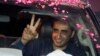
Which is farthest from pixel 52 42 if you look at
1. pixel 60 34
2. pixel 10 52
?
Result: pixel 10 52

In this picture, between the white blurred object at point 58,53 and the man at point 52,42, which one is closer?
the white blurred object at point 58,53

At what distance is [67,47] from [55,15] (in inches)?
13.8

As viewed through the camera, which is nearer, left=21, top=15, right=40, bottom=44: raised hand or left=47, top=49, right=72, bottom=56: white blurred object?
left=47, top=49, right=72, bottom=56: white blurred object

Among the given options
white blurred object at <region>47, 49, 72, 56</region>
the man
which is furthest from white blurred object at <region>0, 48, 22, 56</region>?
white blurred object at <region>47, 49, 72, 56</region>

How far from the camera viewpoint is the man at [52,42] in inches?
168

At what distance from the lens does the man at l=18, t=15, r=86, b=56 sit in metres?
4.28

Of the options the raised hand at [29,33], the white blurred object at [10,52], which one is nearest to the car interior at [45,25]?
the raised hand at [29,33]

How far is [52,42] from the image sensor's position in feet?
14.4

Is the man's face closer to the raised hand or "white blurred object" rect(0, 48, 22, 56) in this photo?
the raised hand

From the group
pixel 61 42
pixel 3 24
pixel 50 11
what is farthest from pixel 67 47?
pixel 3 24

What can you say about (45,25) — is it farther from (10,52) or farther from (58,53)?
(10,52)

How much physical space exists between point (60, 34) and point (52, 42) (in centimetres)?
17

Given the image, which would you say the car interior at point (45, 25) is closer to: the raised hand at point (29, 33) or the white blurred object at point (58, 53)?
the raised hand at point (29, 33)

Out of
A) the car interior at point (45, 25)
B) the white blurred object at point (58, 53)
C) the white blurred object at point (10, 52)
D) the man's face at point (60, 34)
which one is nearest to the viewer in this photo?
the white blurred object at point (10, 52)
